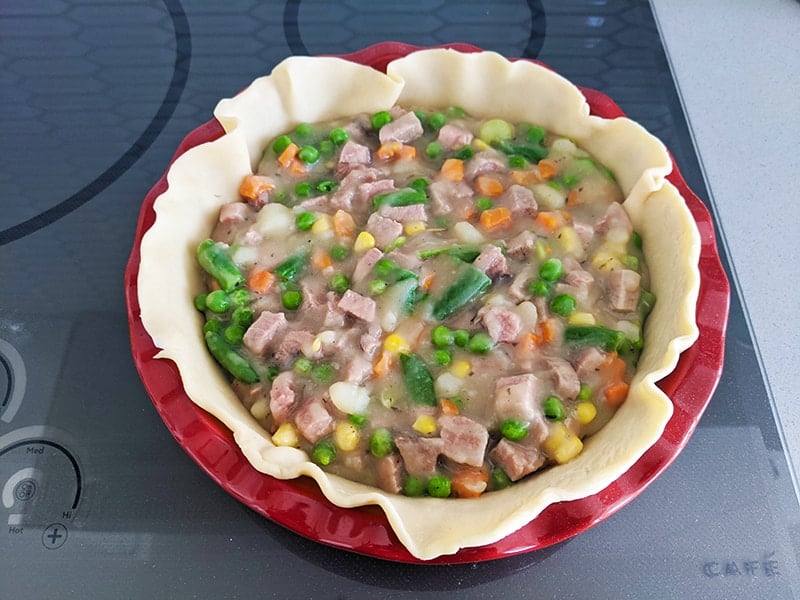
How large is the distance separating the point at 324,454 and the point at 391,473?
0.53 ft

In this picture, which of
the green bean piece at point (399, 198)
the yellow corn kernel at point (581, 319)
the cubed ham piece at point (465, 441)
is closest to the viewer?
the cubed ham piece at point (465, 441)

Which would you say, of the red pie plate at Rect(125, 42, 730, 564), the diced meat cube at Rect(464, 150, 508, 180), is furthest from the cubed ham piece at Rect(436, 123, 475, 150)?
the red pie plate at Rect(125, 42, 730, 564)

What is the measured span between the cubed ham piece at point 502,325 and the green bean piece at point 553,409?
0.59 feet

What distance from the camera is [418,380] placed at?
182cm

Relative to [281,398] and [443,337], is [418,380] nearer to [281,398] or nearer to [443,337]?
[443,337]

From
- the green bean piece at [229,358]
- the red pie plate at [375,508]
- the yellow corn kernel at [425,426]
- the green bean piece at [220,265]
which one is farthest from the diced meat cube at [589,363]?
the green bean piece at [220,265]

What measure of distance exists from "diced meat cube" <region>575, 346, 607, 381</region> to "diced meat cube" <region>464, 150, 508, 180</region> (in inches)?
25.7

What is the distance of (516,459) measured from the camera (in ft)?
5.60

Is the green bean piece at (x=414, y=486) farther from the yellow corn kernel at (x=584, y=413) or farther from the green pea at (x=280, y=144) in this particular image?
the green pea at (x=280, y=144)

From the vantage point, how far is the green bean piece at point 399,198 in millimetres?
2127

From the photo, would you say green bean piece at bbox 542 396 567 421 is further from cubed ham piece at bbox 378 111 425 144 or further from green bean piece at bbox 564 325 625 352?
cubed ham piece at bbox 378 111 425 144

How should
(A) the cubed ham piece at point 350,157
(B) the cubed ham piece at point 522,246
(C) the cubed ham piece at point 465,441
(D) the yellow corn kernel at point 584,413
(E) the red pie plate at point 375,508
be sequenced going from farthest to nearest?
(A) the cubed ham piece at point 350,157 → (B) the cubed ham piece at point 522,246 → (D) the yellow corn kernel at point 584,413 → (C) the cubed ham piece at point 465,441 → (E) the red pie plate at point 375,508

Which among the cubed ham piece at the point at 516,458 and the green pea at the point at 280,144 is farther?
the green pea at the point at 280,144

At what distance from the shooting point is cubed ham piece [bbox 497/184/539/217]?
212 cm
